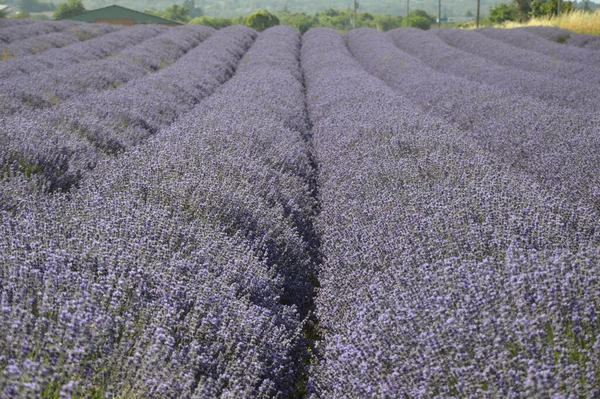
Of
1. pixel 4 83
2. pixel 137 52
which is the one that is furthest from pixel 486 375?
pixel 137 52

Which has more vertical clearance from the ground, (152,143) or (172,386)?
(152,143)

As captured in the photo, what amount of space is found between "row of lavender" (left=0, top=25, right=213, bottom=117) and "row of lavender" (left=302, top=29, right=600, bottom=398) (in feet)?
12.4

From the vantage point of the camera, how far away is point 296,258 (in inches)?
123

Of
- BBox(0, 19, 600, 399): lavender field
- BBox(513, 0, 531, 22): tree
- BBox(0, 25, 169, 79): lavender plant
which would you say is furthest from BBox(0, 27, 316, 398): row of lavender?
BBox(513, 0, 531, 22): tree

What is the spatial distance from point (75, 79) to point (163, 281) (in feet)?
21.5

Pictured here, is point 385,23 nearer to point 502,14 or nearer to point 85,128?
point 502,14

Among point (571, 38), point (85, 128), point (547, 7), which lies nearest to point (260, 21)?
point (547, 7)

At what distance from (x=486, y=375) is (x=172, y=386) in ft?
2.76

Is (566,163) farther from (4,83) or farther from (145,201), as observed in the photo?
(4,83)

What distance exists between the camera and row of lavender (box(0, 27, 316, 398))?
5.16 feet

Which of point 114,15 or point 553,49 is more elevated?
point 114,15

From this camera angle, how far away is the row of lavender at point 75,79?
6148mm

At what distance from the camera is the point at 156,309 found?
6.28 ft

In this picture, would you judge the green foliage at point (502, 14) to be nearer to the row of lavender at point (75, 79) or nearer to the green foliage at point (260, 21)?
the green foliage at point (260, 21)
